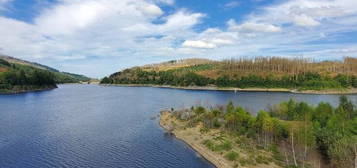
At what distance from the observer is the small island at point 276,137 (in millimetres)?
36062

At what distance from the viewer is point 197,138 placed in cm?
5156

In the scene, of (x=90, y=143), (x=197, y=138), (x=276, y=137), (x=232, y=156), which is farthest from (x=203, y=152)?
(x=90, y=143)

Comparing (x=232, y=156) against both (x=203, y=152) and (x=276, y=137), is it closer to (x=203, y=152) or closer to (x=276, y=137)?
(x=203, y=152)

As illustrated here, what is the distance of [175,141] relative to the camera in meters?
52.9

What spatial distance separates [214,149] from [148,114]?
4190cm

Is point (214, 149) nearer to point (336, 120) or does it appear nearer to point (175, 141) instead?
point (175, 141)

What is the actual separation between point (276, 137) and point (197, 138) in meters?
14.2

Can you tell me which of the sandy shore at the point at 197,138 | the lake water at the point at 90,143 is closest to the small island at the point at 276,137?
the sandy shore at the point at 197,138

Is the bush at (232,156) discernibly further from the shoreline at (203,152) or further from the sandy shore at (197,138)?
the shoreline at (203,152)

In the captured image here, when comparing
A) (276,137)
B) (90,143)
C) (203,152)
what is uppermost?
(276,137)

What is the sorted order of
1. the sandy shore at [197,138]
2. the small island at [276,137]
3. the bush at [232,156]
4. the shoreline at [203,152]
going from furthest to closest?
the shoreline at [203,152] → the bush at [232,156] → the sandy shore at [197,138] → the small island at [276,137]

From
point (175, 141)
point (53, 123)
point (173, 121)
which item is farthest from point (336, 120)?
point (53, 123)

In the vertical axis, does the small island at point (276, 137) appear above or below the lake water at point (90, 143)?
above

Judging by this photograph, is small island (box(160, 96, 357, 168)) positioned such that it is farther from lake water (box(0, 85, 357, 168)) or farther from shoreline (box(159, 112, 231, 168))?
lake water (box(0, 85, 357, 168))
